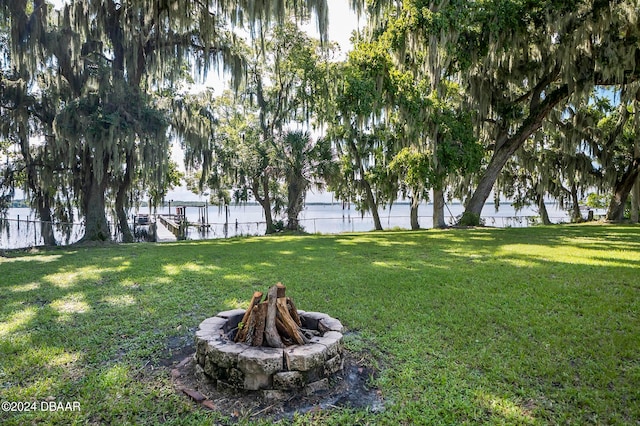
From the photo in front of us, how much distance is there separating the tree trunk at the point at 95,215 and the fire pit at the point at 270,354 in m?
9.61

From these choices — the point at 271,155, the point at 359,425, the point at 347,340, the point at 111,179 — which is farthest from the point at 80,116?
the point at 359,425

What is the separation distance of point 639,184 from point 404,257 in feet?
45.6

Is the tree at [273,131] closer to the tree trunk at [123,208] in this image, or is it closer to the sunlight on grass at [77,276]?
the tree trunk at [123,208]

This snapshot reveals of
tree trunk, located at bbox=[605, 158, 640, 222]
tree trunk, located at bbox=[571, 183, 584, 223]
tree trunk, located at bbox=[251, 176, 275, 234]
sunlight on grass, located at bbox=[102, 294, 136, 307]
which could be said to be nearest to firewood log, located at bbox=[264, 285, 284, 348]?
sunlight on grass, located at bbox=[102, 294, 136, 307]

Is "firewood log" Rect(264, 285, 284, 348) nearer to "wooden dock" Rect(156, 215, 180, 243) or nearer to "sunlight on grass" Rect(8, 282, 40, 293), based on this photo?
"sunlight on grass" Rect(8, 282, 40, 293)

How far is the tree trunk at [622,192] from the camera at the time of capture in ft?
49.2

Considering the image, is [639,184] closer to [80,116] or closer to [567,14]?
[567,14]

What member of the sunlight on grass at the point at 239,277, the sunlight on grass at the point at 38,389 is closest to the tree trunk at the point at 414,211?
the sunlight on grass at the point at 239,277

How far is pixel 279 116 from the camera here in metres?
18.0

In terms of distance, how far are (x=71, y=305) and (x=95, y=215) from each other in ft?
25.5

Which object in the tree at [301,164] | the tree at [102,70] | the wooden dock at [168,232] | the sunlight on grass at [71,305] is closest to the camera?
the sunlight on grass at [71,305]

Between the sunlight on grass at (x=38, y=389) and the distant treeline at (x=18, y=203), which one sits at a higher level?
the distant treeline at (x=18, y=203)

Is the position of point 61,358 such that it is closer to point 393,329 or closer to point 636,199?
point 393,329

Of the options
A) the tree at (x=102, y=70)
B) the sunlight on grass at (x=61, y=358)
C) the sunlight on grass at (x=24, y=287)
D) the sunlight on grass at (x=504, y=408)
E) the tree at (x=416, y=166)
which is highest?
the tree at (x=102, y=70)
